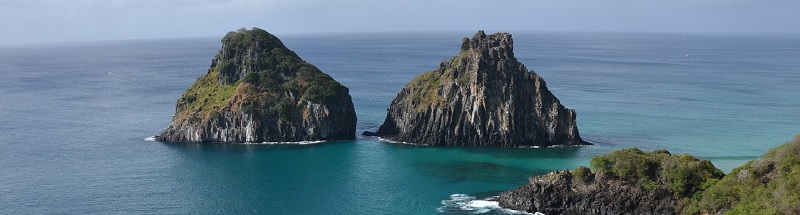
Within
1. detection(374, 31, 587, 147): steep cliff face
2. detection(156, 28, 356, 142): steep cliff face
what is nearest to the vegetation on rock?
detection(374, 31, 587, 147): steep cliff face

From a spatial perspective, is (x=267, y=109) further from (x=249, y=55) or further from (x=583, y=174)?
(x=583, y=174)

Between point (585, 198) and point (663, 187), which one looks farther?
point (585, 198)

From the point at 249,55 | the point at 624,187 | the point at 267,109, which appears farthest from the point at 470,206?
the point at 249,55

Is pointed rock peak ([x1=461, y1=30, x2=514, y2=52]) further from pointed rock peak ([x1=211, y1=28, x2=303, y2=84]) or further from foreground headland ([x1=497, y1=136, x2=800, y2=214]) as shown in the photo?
foreground headland ([x1=497, y1=136, x2=800, y2=214])

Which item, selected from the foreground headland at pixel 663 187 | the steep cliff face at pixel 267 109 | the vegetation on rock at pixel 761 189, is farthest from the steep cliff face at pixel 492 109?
the vegetation on rock at pixel 761 189

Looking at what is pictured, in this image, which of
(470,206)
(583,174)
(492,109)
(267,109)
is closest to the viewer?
(583,174)

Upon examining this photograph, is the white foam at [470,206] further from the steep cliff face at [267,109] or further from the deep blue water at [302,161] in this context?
the steep cliff face at [267,109]
